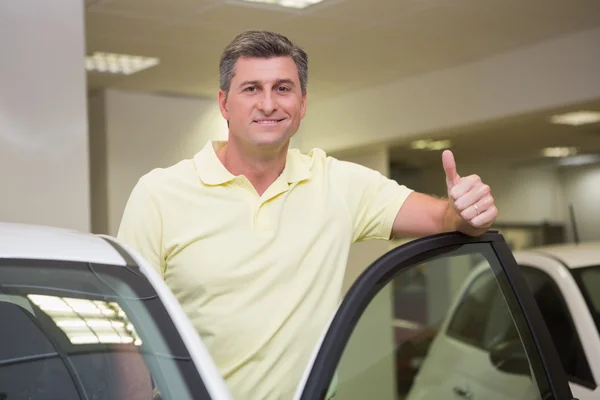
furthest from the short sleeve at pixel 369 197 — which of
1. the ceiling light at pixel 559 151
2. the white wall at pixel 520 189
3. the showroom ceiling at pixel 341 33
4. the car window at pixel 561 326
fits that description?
the white wall at pixel 520 189

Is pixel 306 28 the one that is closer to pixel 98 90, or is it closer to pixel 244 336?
pixel 98 90

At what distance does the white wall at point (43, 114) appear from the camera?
14.0 ft

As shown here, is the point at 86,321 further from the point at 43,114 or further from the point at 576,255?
the point at 576,255

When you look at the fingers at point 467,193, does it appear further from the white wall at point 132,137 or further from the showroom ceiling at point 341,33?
the white wall at point 132,137

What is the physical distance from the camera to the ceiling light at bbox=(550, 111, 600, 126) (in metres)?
7.77

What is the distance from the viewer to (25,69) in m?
4.29

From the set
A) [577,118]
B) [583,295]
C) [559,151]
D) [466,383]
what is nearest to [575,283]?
[583,295]

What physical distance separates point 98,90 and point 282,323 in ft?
19.9

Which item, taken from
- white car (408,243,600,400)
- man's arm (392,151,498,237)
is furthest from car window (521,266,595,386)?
man's arm (392,151,498,237)

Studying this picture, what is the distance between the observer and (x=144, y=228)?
2014mm

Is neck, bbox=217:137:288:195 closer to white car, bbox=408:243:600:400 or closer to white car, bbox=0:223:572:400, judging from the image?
white car, bbox=0:223:572:400

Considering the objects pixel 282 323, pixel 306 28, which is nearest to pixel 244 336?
pixel 282 323

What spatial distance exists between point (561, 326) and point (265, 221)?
2.28 m

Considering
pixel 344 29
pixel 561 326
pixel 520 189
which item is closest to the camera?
pixel 561 326
